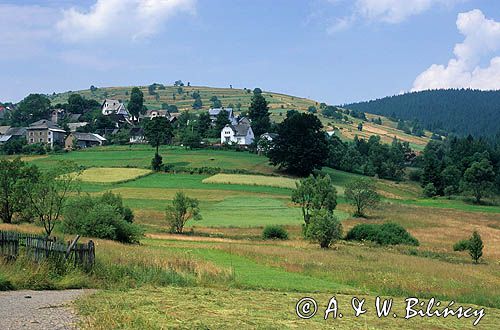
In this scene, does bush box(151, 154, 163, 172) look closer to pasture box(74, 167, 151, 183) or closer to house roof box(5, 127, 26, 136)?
pasture box(74, 167, 151, 183)

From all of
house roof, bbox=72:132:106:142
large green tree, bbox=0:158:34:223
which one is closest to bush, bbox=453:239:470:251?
large green tree, bbox=0:158:34:223

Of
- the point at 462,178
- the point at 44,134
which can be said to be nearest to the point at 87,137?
the point at 44,134

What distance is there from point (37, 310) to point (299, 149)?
89775 mm

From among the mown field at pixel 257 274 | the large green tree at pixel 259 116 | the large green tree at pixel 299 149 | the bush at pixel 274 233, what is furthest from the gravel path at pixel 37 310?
the large green tree at pixel 259 116

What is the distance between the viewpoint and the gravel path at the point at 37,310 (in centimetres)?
1191

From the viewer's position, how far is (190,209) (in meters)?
56.2

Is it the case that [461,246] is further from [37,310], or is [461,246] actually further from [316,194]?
[37,310]

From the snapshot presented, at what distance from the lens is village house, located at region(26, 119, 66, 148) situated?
14412 cm

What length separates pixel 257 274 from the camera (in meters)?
25.6

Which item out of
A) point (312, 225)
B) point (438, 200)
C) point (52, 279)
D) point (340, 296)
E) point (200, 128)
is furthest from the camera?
point (200, 128)

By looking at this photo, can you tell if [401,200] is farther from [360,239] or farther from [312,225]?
[312,225]

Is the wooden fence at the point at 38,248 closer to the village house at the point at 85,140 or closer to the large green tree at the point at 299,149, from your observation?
the large green tree at the point at 299,149


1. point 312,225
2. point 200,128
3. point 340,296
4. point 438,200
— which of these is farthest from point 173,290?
point 200,128

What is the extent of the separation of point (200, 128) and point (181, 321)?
138730 millimetres
